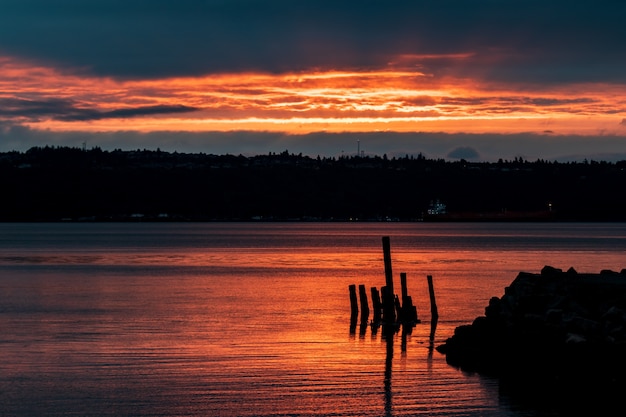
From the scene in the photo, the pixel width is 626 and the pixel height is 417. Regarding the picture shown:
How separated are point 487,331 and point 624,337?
16.3 ft

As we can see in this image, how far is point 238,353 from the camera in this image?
28375 millimetres

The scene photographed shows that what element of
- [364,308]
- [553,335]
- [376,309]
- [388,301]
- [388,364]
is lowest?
[388,364]

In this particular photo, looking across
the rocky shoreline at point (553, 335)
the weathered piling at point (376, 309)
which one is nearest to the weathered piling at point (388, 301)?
the weathered piling at point (376, 309)

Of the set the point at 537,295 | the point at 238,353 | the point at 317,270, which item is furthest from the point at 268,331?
the point at 317,270

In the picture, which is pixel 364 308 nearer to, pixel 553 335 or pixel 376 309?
pixel 376 309

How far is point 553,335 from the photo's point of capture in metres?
24.0

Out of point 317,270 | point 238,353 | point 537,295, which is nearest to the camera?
point 537,295

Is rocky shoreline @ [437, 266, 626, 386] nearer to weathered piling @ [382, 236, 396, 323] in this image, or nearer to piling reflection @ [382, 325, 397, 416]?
piling reflection @ [382, 325, 397, 416]

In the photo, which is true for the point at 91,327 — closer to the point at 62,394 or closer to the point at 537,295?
the point at 62,394

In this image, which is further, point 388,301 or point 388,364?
point 388,301

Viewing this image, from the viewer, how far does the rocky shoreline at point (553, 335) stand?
73.6ft

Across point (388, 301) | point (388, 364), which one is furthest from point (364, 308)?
point (388, 364)

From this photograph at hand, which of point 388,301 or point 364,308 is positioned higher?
point 388,301

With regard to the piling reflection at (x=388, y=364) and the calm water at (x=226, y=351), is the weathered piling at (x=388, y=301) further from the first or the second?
Answer: the calm water at (x=226, y=351)
